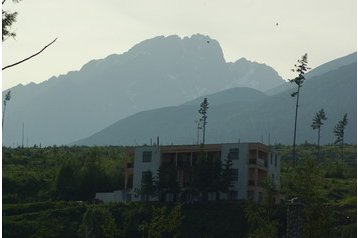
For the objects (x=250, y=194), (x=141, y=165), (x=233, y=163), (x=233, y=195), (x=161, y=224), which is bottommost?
(x=161, y=224)

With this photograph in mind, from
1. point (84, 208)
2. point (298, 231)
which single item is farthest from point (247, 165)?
point (298, 231)

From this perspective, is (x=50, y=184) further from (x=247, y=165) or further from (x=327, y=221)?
(x=327, y=221)

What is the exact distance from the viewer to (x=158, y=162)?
288 feet

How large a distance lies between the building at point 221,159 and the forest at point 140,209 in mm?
2782

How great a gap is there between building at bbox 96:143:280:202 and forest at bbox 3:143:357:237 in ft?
9.13

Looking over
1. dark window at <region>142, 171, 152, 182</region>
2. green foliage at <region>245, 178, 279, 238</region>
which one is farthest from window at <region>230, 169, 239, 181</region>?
green foliage at <region>245, 178, 279, 238</region>

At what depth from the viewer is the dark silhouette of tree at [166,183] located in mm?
81125

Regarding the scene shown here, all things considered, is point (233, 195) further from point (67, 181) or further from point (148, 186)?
A: point (67, 181)

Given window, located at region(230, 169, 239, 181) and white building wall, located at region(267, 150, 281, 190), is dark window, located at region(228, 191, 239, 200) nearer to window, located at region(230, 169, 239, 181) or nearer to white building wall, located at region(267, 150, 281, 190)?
window, located at region(230, 169, 239, 181)

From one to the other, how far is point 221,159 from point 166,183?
695 centimetres

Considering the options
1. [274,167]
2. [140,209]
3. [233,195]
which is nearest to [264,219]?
[140,209]

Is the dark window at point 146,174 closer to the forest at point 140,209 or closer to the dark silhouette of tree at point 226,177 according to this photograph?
the forest at point 140,209

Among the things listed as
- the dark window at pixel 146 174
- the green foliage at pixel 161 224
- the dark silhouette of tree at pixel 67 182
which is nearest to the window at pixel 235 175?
the dark window at pixel 146 174

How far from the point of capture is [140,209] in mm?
76062
